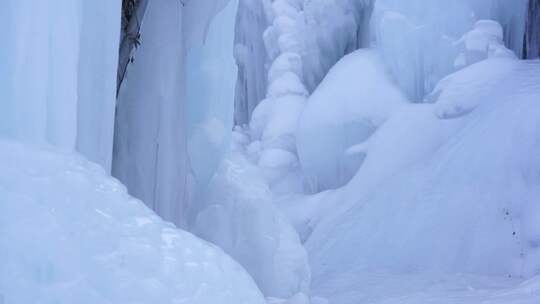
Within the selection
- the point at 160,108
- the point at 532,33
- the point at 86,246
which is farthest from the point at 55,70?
the point at 532,33

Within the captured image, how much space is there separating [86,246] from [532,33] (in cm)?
876

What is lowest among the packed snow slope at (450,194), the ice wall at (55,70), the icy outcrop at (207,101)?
the packed snow slope at (450,194)

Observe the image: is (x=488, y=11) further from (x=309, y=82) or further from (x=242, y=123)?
(x=242, y=123)

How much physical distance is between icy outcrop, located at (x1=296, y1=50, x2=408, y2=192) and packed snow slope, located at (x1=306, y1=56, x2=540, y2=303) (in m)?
0.67

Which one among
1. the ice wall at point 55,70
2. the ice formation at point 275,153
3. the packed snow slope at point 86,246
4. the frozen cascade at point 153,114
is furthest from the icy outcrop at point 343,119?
the packed snow slope at point 86,246

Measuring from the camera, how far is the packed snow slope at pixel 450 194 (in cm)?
633

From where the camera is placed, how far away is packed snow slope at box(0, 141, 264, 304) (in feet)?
6.68

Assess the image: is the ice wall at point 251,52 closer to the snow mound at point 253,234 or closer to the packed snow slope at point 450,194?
the packed snow slope at point 450,194

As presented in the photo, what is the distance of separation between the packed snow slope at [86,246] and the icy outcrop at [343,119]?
7.04 m

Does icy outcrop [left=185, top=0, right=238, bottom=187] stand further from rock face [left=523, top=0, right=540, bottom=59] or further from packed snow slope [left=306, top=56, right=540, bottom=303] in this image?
rock face [left=523, top=0, right=540, bottom=59]

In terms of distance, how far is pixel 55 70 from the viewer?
2.77 m

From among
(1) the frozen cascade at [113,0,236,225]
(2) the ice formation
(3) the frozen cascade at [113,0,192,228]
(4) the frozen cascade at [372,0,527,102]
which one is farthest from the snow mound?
(4) the frozen cascade at [372,0,527,102]

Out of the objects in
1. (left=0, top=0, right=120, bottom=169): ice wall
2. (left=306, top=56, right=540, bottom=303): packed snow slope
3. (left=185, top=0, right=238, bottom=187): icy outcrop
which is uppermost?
(left=0, top=0, right=120, bottom=169): ice wall

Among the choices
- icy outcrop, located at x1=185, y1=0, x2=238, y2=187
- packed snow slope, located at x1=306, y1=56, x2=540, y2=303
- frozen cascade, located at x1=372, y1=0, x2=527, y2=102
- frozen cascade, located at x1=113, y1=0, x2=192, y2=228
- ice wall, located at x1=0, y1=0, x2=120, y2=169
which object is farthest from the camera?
frozen cascade, located at x1=372, y1=0, x2=527, y2=102
